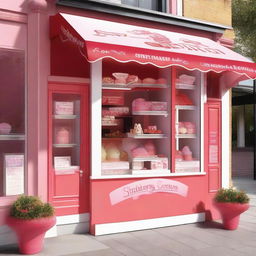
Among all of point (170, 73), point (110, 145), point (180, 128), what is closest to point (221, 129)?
point (180, 128)

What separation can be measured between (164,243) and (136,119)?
2530 mm

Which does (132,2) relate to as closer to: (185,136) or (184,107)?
(184,107)

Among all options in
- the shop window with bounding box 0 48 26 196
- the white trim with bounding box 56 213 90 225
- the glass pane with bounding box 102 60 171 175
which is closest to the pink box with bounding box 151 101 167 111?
the glass pane with bounding box 102 60 171 175

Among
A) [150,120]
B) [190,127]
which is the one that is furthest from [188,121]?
[150,120]

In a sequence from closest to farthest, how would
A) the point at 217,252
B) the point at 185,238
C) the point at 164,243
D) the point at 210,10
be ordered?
1. the point at 217,252
2. the point at 164,243
3. the point at 185,238
4. the point at 210,10

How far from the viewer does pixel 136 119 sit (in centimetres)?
765

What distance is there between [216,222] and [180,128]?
78.6 inches

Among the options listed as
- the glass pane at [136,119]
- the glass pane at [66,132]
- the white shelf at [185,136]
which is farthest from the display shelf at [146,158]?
the glass pane at [66,132]

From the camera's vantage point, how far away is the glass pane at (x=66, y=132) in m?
6.69

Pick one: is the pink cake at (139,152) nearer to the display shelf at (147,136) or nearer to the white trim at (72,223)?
the display shelf at (147,136)

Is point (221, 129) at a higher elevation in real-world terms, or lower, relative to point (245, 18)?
lower

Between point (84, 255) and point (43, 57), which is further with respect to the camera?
point (43, 57)

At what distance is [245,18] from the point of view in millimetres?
16609

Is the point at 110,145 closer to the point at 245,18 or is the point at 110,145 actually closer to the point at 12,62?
the point at 12,62
